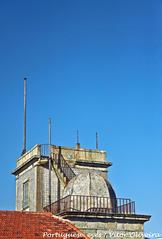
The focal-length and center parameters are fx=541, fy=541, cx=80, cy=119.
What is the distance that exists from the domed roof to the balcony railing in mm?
714

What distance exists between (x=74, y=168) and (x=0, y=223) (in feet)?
38.6

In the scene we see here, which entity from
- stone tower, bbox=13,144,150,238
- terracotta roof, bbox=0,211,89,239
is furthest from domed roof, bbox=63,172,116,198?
terracotta roof, bbox=0,211,89,239

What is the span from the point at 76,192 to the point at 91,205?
53.7 inches

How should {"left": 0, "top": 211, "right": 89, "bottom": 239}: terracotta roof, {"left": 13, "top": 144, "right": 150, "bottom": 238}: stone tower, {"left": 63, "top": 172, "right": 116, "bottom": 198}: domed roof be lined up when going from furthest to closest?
{"left": 63, "top": 172, "right": 116, "bottom": 198}: domed roof → {"left": 13, "top": 144, "right": 150, "bottom": 238}: stone tower → {"left": 0, "top": 211, "right": 89, "bottom": 239}: terracotta roof

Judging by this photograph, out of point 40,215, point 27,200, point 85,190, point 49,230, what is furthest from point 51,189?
point 49,230

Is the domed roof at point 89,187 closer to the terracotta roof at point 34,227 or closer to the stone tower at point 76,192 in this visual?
the stone tower at point 76,192

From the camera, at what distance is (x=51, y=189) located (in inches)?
1362

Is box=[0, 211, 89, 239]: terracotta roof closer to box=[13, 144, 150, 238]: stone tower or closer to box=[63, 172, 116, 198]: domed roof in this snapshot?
box=[13, 144, 150, 238]: stone tower

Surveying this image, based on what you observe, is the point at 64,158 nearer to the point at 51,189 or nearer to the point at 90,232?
the point at 51,189

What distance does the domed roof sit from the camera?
101 feet

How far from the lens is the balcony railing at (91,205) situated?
96.4ft

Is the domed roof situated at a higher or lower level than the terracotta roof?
higher

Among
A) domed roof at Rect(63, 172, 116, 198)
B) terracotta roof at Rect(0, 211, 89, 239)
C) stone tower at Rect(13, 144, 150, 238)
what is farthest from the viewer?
domed roof at Rect(63, 172, 116, 198)

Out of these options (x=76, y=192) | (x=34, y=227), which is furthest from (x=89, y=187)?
(x=34, y=227)
